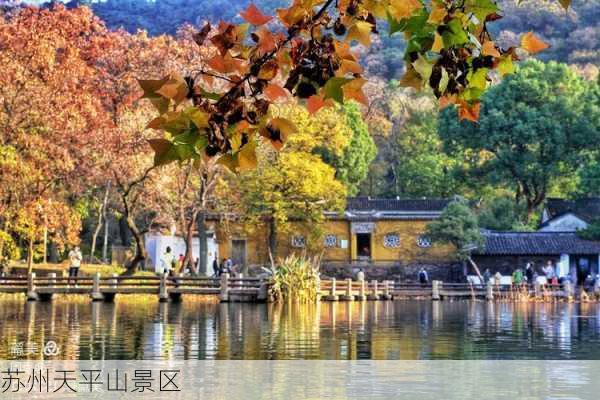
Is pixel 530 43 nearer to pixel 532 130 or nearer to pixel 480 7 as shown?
pixel 480 7

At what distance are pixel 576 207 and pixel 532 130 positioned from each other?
14.8 feet

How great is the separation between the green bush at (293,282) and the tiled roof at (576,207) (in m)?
21.9

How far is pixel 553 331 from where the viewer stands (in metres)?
22.8

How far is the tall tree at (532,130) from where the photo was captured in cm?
5384

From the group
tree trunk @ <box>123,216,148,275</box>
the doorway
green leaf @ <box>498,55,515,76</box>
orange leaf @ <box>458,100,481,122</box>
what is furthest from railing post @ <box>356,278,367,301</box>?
green leaf @ <box>498,55,515,76</box>

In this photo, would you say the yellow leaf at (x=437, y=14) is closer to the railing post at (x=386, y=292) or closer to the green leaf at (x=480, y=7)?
the green leaf at (x=480, y=7)

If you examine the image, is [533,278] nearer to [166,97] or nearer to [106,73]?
[106,73]

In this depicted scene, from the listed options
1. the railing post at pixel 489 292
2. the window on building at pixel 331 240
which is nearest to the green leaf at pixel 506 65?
the railing post at pixel 489 292

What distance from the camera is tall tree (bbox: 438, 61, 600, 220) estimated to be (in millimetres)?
53844

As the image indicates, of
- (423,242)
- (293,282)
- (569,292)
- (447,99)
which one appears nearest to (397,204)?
(423,242)

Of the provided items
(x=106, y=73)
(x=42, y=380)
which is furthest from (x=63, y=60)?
(x=42, y=380)

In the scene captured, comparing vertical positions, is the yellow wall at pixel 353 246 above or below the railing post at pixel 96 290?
above

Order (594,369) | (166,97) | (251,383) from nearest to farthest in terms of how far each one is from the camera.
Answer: (166,97)
(251,383)
(594,369)

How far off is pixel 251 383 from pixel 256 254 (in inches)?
1572
